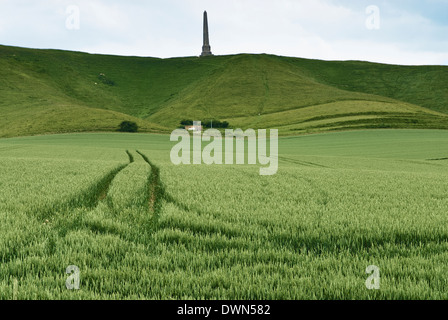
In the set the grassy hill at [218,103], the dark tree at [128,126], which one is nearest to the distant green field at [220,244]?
the dark tree at [128,126]

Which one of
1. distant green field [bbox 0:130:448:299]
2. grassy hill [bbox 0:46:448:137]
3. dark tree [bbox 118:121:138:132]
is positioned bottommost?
distant green field [bbox 0:130:448:299]

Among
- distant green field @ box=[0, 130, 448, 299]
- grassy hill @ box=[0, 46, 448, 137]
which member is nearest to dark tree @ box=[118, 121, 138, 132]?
grassy hill @ box=[0, 46, 448, 137]

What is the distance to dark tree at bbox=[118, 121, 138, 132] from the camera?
304 feet

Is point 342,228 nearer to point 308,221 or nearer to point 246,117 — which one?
point 308,221

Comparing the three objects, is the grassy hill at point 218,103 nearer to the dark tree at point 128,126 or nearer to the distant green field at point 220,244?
the dark tree at point 128,126

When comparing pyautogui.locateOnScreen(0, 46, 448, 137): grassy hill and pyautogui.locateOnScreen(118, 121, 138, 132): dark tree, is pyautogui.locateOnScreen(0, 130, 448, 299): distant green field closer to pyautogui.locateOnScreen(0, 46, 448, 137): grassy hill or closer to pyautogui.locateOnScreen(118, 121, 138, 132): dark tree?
pyautogui.locateOnScreen(118, 121, 138, 132): dark tree

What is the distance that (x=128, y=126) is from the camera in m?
94.0

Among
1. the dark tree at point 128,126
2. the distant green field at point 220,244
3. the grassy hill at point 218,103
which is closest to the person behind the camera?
the distant green field at point 220,244

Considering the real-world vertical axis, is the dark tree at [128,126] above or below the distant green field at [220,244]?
above

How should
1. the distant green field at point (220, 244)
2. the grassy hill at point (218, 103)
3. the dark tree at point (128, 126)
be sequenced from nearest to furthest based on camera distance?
the distant green field at point (220, 244) → the dark tree at point (128, 126) → the grassy hill at point (218, 103)

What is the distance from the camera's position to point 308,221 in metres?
7.72

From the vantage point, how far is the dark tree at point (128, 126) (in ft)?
304

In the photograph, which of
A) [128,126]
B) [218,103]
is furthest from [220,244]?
[218,103]
